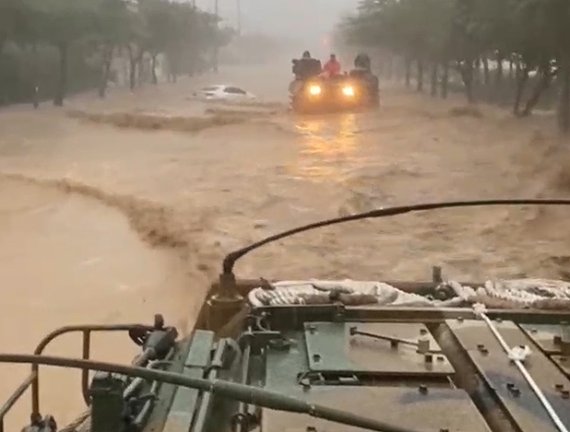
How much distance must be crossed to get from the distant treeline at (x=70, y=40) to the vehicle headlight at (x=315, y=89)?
9641 millimetres

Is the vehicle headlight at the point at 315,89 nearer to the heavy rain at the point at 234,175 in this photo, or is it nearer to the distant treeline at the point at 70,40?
the heavy rain at the point at 234,175

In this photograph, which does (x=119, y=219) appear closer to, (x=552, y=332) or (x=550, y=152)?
(x=550, y=152)

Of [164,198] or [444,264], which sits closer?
[444,264]

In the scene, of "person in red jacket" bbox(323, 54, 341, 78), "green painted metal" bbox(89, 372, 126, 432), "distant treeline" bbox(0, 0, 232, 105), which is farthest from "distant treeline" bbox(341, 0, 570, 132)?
"green painted metal" bbox(89, 372, 126, 432)

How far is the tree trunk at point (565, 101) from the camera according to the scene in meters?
23.7

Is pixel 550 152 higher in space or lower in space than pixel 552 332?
lower

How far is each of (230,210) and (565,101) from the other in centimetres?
1093

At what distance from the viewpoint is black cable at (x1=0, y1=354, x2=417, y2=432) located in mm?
2148

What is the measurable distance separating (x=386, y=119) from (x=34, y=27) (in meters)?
12.1

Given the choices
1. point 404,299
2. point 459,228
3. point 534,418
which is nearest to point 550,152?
point 459,228

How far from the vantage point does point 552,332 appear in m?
3.60

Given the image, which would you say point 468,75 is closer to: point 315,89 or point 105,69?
point 315,89

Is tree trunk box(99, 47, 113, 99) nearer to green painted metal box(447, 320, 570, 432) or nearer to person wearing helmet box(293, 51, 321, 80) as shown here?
person wearing helmet box(293, 51, 321, 80)

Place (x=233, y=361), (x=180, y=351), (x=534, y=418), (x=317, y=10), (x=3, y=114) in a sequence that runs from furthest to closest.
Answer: (x=317, y=10)
(x=3, y=114)
(x=180, y=351)
(x=233, y=361)
(x=534, y=418)
